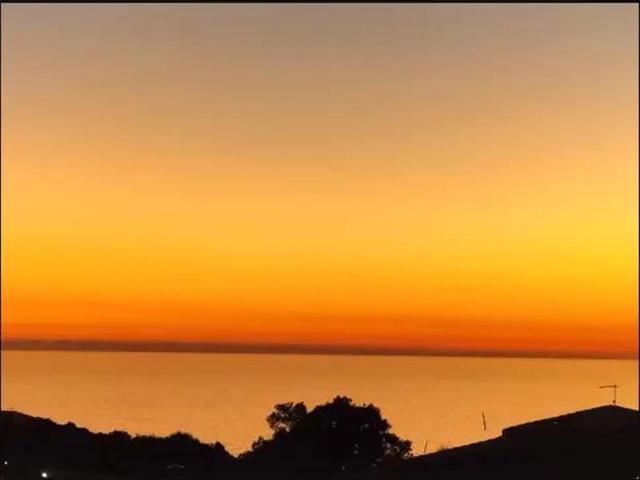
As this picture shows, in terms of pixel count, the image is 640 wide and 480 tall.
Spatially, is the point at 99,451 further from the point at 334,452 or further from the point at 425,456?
the point at 425,456

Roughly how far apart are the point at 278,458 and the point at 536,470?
738 inches

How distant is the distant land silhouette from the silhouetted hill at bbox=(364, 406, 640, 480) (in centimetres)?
4

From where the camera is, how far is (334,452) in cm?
5384

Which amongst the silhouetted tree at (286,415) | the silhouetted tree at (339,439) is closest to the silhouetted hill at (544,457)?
the silhouetted tree at (339,439)

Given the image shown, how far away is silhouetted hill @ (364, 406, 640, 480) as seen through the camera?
112 ft

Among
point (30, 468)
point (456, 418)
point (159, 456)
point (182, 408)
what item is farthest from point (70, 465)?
point (182, 408)

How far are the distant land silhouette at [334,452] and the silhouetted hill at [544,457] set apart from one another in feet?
0.12

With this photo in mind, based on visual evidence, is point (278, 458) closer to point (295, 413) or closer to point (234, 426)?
point (295, 413)

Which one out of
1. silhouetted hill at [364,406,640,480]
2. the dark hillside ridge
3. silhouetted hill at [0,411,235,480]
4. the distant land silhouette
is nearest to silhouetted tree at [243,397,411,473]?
the distant land silhouette

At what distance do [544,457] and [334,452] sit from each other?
766 inches

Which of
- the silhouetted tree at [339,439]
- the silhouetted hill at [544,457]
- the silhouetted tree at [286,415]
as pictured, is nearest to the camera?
the silhouetted hill at [544,457]

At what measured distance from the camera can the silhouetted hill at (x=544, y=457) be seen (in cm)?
3416

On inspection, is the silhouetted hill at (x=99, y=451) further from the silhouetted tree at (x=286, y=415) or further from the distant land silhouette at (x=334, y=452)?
the silhouetted tree at (x=286, y=415)

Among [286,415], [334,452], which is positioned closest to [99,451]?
[334,452]
